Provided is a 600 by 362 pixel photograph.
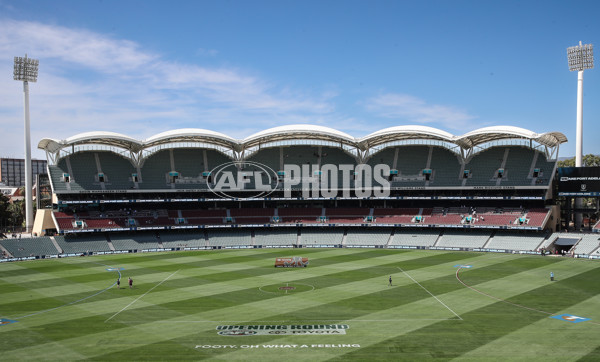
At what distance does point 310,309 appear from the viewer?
113 ft

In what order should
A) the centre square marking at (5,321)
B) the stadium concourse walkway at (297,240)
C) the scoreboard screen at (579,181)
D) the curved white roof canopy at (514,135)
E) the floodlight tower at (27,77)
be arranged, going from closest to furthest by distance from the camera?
the centre square marking at (5,321)
the stadium concourse walkway at (297,240)
the scoreboard screen at (579,181)
the curved white roof canopy at (514,135)
the floodlight tower at (27,77)

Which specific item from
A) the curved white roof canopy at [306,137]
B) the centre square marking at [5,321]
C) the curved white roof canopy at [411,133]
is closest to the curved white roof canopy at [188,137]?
the curved white roof canopy at [306,137]

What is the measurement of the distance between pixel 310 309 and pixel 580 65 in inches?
2459

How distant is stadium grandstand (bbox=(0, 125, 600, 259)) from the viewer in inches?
2849

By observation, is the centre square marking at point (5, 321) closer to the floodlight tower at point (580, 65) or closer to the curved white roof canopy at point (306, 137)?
the curved white roof canopy at point (306, 137)

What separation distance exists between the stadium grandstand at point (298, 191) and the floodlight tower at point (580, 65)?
193 inches

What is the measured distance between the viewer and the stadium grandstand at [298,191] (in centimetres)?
7238

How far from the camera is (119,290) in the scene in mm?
42469

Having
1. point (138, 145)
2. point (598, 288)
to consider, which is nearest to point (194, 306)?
point (598, 288)

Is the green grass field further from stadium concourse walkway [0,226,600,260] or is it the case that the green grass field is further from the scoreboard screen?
the scoreboard screen

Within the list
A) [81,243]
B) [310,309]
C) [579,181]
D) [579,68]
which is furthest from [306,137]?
[310,309]

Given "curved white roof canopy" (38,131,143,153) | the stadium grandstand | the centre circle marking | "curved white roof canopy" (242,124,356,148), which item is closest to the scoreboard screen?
the stadium grandstand

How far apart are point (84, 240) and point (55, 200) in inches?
389

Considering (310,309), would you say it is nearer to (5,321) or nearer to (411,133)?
(5,321)
